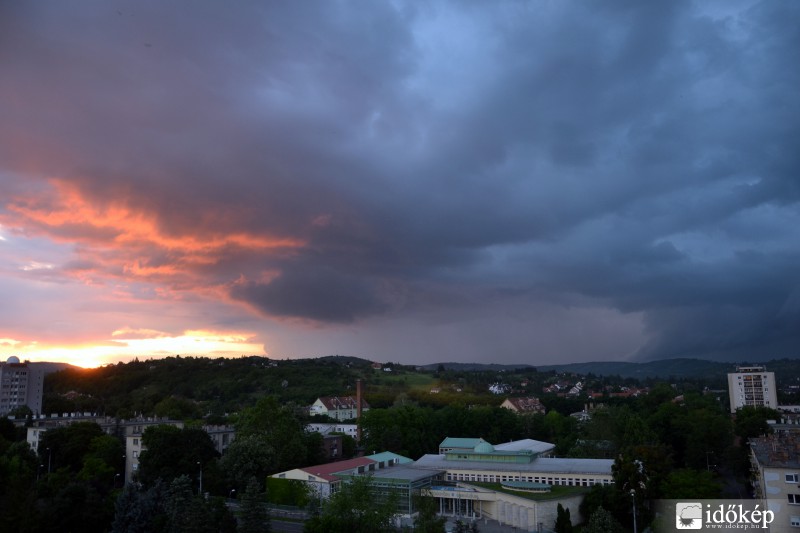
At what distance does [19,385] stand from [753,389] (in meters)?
146

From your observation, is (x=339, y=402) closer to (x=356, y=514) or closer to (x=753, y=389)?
(x=356, y=514)

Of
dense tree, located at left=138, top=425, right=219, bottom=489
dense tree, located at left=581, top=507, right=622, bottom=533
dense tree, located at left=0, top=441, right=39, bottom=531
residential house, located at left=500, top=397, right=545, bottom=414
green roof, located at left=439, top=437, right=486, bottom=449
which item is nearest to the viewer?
dense tree, located at left=581, top=507, right=622, bottom=533

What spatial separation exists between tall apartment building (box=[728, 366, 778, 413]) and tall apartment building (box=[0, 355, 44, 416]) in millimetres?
137064

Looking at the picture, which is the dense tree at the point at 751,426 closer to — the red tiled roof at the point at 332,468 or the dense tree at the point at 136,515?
the red tiled roof at the point at 332,468

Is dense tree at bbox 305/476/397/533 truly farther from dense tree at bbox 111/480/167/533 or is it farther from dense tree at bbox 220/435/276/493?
dense tree at bbox 220/435/276/493

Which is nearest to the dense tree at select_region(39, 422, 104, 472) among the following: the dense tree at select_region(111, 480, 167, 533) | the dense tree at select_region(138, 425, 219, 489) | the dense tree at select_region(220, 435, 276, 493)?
the dense tree at select_region(138, 425, 219, 489)

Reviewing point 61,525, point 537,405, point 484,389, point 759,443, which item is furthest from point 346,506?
point 484,389

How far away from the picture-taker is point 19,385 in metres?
117

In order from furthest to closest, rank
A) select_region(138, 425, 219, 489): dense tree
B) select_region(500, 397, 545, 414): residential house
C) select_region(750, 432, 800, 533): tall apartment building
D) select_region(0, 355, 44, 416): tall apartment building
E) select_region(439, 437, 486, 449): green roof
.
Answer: select_region(0, 355, 44, 416): tall apartment building → select_region(500, 397, 545, 414): residential house → select_region(439, 437, 486, 449): green roof → select_region(138, 425, 219, 489): dense tree → select_region(750, 432, 800, 533): tall apartment building

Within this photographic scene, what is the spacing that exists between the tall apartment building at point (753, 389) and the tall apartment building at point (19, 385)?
13706cm

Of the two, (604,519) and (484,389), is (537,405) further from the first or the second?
(604,519)

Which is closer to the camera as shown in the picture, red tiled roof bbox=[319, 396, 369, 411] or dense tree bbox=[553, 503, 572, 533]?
dense tree bbox=[553, 503, 572, 533]

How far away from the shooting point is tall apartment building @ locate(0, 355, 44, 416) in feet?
376

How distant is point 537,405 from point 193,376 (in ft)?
289
